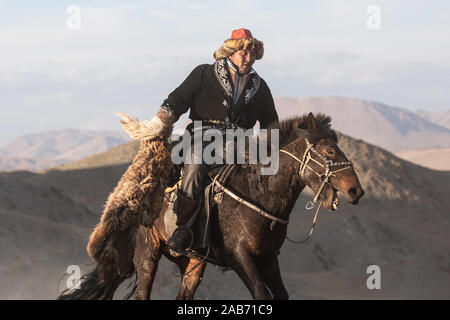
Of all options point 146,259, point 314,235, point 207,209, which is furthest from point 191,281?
point 314,235

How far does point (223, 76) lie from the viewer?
746 centimetres

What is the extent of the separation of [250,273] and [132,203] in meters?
1.70

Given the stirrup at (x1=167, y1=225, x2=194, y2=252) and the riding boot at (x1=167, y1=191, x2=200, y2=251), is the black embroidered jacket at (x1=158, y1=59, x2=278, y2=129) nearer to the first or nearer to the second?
the riding boot at (x1=167, y1=191, x2=200, y2=251)

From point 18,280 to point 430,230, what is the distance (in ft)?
91.1

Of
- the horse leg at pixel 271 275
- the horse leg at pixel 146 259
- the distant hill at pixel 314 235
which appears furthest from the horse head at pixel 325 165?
the distant hill at pixel 314 235

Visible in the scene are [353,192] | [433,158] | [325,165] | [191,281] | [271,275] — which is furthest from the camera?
[433,158]

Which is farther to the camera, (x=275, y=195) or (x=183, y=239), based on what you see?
(x=183, y=239)

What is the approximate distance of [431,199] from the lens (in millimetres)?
43375

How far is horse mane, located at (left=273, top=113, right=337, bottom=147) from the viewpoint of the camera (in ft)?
21.8

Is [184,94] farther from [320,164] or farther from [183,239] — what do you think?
[320,164]

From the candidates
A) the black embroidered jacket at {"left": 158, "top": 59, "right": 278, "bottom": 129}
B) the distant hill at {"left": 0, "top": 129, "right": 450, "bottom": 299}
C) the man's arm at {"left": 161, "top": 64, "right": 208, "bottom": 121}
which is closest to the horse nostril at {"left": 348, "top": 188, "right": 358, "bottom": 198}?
the black embroidered jacket at {"left": 158, "top": 59, "right": 278, "bottom": 129}

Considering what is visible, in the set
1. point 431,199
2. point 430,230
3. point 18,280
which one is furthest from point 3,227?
point 431,199

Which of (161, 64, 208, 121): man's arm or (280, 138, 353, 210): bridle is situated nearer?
(280, 138, 353, 210): bridle

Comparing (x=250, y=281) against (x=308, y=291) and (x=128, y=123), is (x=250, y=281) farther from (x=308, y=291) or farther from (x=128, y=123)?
(x=308, y=291)
